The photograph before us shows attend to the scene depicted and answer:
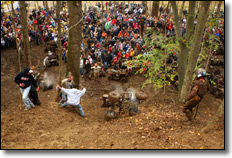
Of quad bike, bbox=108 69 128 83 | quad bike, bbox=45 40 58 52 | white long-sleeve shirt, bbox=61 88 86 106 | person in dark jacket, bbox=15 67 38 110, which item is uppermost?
quad bike, bbox=45 40 58 52

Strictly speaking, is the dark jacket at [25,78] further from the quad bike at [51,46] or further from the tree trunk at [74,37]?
the quad bike at [51,46]

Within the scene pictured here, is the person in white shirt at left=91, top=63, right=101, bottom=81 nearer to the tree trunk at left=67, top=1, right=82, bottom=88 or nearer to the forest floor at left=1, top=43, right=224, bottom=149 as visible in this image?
the tree trunk at left=67, top=1, right=82, bottom=88

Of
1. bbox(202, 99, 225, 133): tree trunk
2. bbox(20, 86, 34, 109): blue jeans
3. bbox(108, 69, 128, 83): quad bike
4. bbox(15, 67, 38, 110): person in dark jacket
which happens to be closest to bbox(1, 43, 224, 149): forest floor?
bbox(202, 99, 225, 133): tree trunk

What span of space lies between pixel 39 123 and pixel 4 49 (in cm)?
1629

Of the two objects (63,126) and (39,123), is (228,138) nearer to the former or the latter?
(63,126)

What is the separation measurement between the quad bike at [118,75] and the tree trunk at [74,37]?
6.59 meters

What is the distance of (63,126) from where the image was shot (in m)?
6.62

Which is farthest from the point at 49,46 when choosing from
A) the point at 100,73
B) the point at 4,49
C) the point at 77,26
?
the point at 77,26

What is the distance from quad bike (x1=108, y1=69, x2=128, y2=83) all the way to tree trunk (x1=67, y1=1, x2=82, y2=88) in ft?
21.6

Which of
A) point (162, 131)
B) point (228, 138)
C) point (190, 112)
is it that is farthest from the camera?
point (190, 112)

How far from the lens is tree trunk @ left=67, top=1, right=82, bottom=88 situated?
25.9 feet

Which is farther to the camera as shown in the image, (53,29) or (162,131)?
(53,29)

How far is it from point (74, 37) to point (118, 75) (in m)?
7.78

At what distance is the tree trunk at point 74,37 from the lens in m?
7.89
